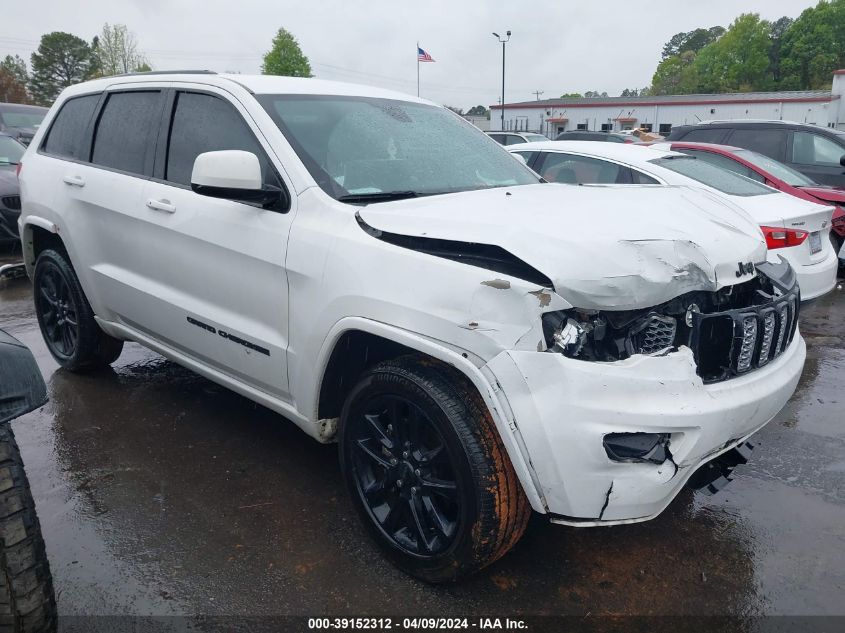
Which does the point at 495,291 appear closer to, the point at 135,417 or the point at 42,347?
the point at 135,417

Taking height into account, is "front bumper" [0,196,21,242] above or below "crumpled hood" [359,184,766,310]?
below

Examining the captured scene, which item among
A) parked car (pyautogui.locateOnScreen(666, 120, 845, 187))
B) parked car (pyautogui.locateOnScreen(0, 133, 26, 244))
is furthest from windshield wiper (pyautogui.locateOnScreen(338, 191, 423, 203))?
parked car (pyautogui.locateOnScreen(666, 120, 845, 187))

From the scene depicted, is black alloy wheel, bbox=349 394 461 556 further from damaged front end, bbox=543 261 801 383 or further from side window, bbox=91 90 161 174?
side window, bbox=91 90 161 174

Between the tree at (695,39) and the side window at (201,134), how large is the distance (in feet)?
433

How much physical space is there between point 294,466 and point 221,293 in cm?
98

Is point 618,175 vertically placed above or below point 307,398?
above

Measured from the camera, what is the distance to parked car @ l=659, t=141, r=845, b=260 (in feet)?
23.1

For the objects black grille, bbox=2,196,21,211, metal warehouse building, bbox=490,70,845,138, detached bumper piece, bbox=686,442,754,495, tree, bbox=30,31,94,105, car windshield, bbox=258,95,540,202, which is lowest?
detached bumper piece, bbox=686,442,754,495

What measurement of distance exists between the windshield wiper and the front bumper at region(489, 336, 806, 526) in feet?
3.40

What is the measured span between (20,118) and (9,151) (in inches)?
270

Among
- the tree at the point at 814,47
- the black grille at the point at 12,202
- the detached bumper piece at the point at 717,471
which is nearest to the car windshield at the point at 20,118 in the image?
the black grille at the point at 12,202

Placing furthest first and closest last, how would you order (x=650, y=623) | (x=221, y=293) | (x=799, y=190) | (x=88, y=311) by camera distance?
(x=799, y=190)
(x=88, y=311)
(x=221, y=293)
(x=650, y=623)

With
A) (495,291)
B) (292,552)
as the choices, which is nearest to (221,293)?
(292,552)

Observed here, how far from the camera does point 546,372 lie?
2.06 meters
